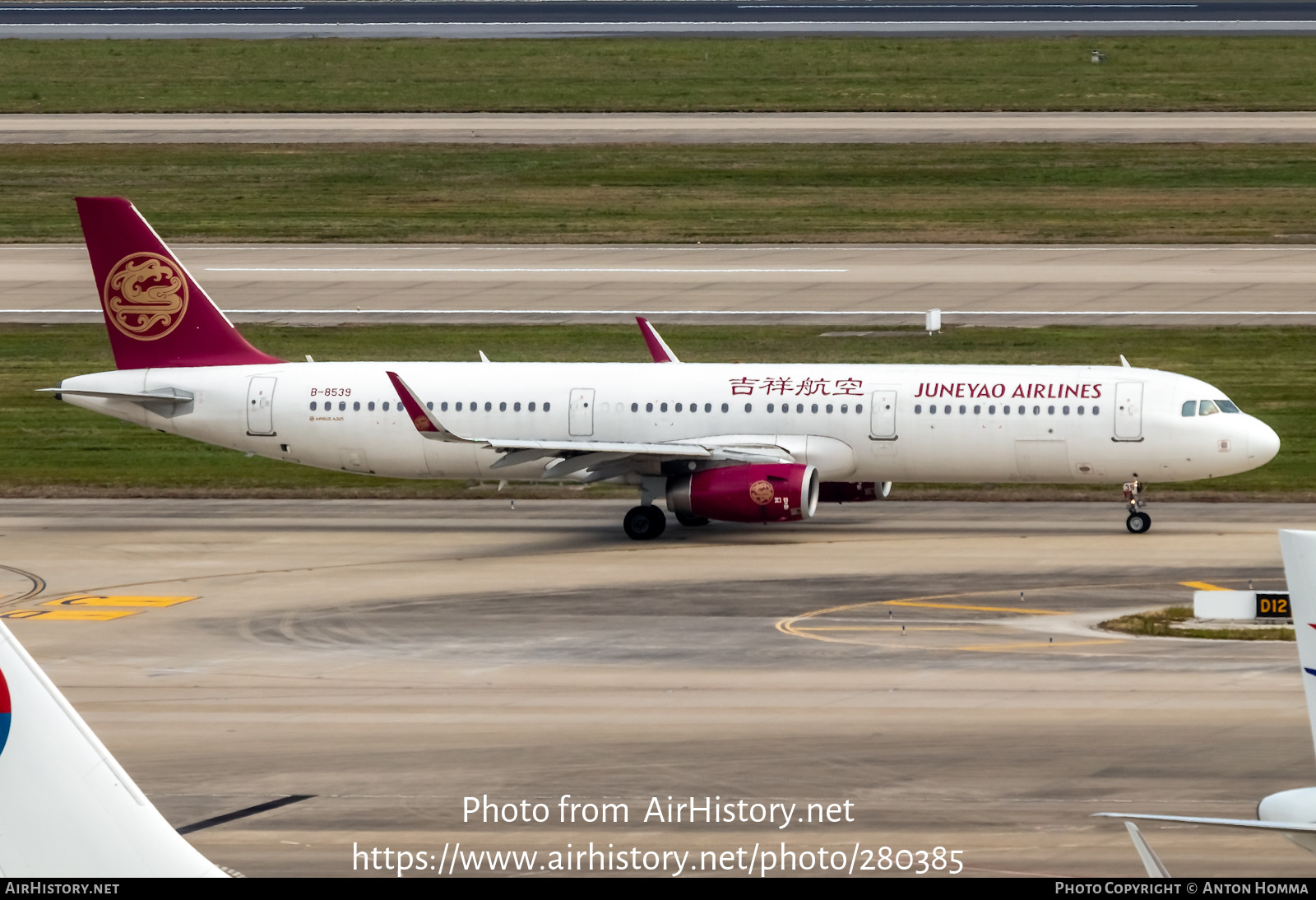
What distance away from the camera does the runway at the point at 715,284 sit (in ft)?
213

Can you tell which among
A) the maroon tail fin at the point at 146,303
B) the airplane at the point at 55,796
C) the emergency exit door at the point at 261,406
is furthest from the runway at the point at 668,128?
the airplane at the point at 55,796

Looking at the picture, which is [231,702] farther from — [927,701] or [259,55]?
[259,55]

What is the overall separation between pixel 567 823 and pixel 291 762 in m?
4.50

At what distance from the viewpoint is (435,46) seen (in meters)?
101

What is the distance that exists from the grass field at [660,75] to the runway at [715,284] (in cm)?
1907

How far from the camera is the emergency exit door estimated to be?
4334 cm

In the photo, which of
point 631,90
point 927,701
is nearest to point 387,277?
point 631,90

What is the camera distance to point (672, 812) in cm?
2175

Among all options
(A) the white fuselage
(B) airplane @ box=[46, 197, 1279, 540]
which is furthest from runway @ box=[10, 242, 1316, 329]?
(A) the white fuselage

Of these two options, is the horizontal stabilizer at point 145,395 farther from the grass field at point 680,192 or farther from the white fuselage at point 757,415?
the grass field at point 680,192

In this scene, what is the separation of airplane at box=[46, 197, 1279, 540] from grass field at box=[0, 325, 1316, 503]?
5164mm

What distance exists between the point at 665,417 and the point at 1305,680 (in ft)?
92.3

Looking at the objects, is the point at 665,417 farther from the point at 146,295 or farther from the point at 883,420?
the point at 146,295

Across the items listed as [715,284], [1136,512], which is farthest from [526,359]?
[1136,512]
